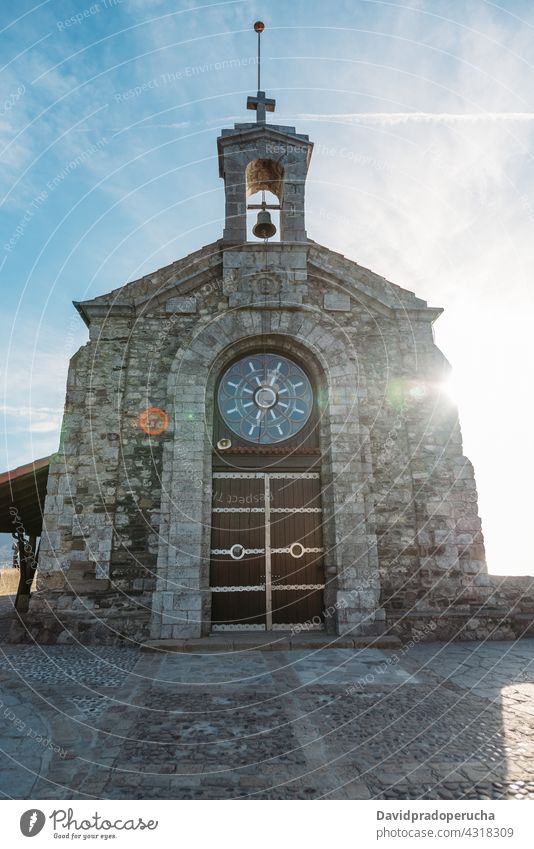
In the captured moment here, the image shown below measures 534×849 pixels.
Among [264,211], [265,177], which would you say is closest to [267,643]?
[264,211]

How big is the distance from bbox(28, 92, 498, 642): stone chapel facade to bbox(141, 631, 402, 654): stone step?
28 centimetres

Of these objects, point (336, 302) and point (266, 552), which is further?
point (336, 302)

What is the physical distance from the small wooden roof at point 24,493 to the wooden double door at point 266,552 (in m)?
3.34

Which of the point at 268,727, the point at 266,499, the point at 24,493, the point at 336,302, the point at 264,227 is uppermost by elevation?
the point at 264,227

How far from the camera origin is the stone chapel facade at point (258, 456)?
7.34 metres

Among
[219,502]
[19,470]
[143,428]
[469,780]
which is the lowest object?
[469,780]

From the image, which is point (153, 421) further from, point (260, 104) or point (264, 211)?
point (260, 104)

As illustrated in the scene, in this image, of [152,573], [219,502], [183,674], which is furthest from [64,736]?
[219,502]

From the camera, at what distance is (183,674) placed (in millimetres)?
5449

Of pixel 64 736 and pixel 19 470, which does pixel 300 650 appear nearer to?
pixel 64 736

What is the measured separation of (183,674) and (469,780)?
3.45m

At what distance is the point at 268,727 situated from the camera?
12.7 feet

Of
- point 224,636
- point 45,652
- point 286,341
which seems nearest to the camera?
point 45,652

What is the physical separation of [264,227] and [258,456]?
491 cm
